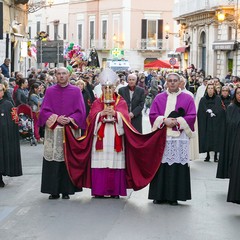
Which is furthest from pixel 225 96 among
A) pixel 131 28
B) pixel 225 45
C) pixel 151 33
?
pixel 151 33

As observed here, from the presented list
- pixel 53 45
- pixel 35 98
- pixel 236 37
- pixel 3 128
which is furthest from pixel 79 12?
pixel 3 128

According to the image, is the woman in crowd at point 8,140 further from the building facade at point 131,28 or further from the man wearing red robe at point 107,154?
the building facade at point 131,28

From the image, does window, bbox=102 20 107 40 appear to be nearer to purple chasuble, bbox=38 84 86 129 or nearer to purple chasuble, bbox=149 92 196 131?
purple chasuble, bbox=38 84 86 129

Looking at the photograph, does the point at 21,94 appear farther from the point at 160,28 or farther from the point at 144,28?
the point at 160,28

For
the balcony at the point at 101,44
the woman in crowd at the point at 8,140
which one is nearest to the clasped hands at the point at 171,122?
the woman in crowd at the point at 8,140

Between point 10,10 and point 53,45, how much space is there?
27.4 feet

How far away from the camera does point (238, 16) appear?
41.6m

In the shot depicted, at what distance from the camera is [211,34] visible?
2101 inches

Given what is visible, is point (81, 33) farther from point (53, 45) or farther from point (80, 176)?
point (80, 176)

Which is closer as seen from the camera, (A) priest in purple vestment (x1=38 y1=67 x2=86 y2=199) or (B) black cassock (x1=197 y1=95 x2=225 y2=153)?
(A) priest in purple vestment (x1=38 y1=67 x2=86 y2=199)

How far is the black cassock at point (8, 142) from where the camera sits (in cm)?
1438

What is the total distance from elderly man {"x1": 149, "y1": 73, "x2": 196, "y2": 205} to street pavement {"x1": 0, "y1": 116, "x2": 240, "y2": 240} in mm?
184

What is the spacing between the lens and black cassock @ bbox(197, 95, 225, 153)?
766 inches

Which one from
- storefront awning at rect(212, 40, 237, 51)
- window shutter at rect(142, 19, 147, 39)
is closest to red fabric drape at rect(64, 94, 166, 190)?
storefront awning at rect(212, 40, 237, 51)
